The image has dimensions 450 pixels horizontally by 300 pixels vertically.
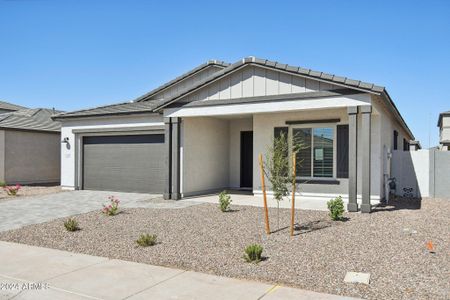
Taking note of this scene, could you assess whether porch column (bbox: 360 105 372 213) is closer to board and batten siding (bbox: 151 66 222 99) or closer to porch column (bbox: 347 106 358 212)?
porch column (bbox: 347 106 358 212)

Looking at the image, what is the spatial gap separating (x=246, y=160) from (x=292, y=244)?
9.56 m

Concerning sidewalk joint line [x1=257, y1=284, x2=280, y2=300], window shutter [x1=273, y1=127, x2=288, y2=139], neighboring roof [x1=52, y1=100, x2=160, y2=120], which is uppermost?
neighboring roof [x1=52, y1=100, x2=160, y2=120]

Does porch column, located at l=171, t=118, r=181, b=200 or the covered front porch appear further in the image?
porch column, located at l=171, t=118, r=181, b=200

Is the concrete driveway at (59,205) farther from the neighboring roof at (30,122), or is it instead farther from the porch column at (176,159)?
the neighboring roof at (30,122)

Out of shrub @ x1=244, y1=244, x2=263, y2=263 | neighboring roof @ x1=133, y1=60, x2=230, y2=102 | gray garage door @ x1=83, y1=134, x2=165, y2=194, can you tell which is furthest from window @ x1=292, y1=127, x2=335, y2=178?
neighboring roof @ x1=133, y1=60, x2=230, y2=102

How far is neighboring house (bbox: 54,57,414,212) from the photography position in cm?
1109

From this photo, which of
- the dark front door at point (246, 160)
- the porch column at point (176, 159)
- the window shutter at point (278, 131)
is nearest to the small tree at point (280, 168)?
the window shutter at point (278, 131)

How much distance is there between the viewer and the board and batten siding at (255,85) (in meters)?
11.5

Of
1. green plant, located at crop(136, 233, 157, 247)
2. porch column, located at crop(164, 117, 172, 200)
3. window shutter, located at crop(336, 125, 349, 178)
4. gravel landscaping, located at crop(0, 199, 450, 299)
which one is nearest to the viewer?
gravel landscaping, located at crop(0, 199, 450, 299)

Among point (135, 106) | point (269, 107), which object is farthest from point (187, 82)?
point (269, 107)

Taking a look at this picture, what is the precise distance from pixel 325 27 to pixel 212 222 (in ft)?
24.2

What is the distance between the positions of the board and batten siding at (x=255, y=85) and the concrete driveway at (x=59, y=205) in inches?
149

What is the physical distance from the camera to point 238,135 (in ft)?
55.1

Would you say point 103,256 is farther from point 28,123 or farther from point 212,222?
point 28,123
